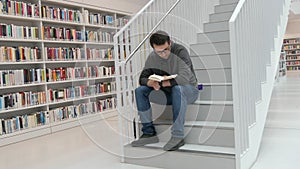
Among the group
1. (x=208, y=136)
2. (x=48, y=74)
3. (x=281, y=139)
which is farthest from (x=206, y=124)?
(x=48, y=74)

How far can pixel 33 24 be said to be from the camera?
13.8 ft

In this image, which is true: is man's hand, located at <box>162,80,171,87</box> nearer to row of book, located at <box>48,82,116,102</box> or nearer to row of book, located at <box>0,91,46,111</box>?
row of book, located at <box>0,91,46,111</box>

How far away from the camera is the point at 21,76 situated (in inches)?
152

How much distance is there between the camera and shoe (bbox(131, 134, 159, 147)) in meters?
2.58

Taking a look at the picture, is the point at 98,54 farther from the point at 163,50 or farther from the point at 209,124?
the point at 209,124

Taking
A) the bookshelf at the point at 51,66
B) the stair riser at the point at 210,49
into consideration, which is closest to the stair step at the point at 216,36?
the stair riser at the point at 210,49

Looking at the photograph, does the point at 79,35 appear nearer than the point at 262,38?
No

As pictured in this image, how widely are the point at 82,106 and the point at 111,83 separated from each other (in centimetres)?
96

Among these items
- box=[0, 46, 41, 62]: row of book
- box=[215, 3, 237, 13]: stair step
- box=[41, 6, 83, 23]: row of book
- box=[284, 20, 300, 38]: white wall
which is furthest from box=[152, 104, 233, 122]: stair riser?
box=[284, 20, 300, 38]: white wall

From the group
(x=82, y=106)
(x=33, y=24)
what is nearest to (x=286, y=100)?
(x=82, y=106)

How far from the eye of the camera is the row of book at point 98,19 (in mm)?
4968

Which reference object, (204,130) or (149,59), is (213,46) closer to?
(149,59)

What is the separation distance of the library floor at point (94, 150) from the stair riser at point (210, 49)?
1009 millimetres

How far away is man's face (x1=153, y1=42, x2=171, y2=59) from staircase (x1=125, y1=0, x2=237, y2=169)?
490mm
